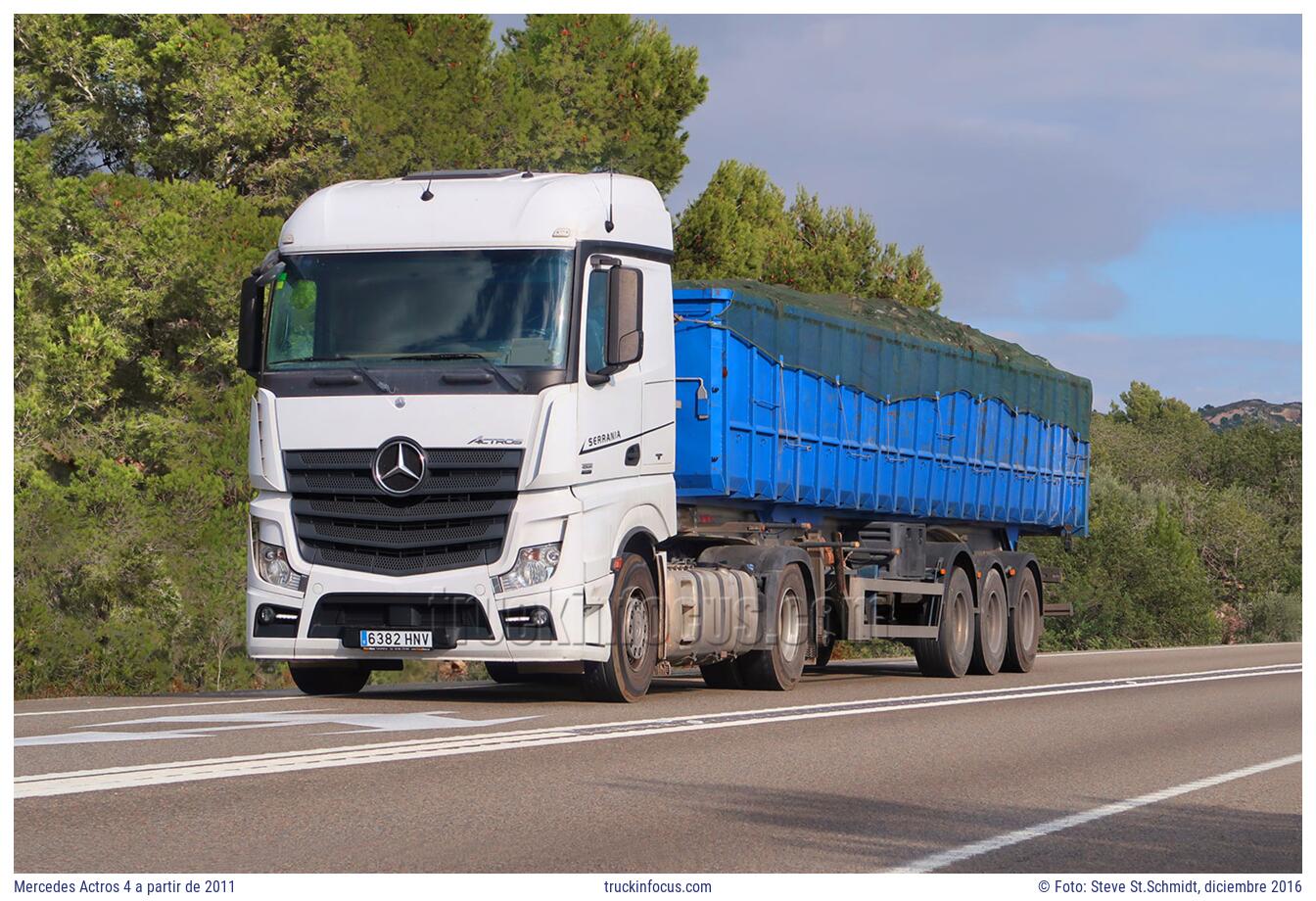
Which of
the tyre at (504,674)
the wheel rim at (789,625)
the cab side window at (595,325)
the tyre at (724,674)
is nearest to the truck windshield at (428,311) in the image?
the cab side window at (595,325)

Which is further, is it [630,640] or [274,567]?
[630,640]

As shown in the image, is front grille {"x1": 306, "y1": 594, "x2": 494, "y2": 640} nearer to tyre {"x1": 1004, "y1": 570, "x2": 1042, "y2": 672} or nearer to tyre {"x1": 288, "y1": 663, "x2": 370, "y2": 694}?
tyre {"x1": 288, "y1": 663, "x2": 370, "y2": 694}

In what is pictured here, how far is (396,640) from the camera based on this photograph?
14008mm

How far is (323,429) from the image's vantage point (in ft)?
46.2

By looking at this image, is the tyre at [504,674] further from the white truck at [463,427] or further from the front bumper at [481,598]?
the front bumper at [481,598]

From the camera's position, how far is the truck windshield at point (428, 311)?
14008 mm

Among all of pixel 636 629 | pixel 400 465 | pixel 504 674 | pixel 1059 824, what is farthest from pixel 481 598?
pixel 1059 824

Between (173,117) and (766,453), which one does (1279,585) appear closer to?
(173,117)

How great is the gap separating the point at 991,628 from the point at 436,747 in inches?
475

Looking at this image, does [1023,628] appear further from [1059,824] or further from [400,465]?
[1059,824]

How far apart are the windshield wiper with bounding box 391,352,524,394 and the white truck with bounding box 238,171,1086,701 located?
2 cm

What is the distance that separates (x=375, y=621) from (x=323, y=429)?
→ 1.40 m

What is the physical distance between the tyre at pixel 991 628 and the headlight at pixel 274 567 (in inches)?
384
